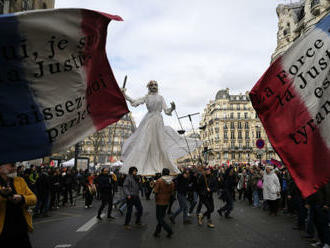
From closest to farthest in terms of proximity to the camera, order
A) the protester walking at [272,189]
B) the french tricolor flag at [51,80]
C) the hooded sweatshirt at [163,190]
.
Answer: the french tricolor flag at [51,80] < the hooded sweatshirt at [163,190] < the protester walking at [272,189]

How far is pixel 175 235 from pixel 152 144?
241cm

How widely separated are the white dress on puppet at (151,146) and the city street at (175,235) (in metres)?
1.64

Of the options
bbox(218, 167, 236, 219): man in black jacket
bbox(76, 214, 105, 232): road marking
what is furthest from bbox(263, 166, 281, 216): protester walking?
bbox(76, 214, 105, 232): road marking

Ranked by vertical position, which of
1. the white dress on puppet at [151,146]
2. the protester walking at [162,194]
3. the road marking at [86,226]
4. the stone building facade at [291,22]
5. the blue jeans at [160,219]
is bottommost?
the road marking at [86,226]

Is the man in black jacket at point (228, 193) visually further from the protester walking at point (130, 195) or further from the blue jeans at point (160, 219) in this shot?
the blue jeans at point (160, 219)

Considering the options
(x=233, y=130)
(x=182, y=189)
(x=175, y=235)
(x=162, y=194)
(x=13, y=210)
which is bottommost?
(x=175, y=235)

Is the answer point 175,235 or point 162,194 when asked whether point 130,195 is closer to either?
point 162,194

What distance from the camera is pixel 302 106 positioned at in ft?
11.5

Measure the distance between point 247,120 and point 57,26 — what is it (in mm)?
94681

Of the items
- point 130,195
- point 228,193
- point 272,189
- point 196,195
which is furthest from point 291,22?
point 130,195

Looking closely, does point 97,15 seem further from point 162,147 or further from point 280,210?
point 280,210

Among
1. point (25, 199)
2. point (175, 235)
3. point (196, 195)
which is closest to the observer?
point (25, 199)

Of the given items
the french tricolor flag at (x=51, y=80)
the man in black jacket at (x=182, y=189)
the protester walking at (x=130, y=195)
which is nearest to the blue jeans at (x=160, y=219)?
the protester walking at (x=130, y=195)

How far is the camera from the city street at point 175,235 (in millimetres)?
6324
